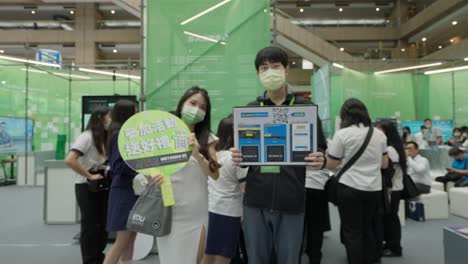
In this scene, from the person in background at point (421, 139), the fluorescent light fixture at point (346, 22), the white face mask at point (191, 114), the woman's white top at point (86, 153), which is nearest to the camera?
→ the white face mask at point (191, 114)

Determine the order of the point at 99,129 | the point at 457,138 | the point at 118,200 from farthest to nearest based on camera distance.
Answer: the point at 457,138 → the point at 99,129 → the point at 118,200

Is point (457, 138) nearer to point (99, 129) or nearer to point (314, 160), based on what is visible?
point (99, 129)

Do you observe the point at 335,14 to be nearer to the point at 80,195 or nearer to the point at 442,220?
the point at 442,220

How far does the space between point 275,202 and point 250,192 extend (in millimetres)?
147

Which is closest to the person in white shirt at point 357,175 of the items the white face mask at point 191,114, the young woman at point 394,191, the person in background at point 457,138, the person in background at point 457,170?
the young woman at point 394,191

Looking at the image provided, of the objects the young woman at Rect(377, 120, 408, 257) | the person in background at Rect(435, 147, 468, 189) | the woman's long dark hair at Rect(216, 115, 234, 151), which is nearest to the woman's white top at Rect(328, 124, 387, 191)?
the woman's long dark hair at Rect(216, 115, 234, 151)

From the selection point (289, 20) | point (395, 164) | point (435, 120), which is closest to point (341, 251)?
point (395, 164)

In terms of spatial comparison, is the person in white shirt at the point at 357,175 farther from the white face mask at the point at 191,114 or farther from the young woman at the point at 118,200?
the young woman at the point at 118,200

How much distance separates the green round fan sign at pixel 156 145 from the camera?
70.8 inches

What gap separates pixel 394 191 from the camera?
14.2ft

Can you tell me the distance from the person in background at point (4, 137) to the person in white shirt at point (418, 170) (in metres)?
9.82

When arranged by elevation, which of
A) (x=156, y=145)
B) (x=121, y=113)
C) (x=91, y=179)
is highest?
(x=121, y=113)

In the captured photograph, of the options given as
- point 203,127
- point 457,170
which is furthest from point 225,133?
point 457,170

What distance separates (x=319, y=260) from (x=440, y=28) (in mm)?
17959
